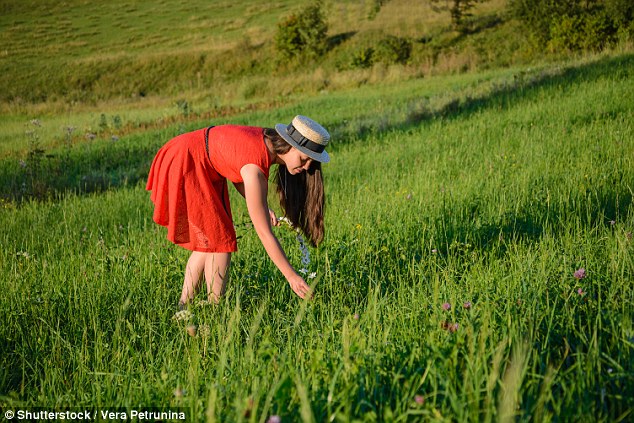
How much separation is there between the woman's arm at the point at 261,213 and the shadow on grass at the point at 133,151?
536 centimetres

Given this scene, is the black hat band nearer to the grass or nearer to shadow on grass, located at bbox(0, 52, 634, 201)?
the grass

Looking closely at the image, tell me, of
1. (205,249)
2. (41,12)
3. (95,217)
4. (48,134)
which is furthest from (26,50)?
(205,249)

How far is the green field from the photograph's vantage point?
5.55 feet

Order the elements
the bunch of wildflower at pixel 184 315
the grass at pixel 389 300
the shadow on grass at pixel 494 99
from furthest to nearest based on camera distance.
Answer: the shadow on grass at pixel 494 99 < the bunch of wildflower at pixel 184 315 < the grass at pixel 389 300

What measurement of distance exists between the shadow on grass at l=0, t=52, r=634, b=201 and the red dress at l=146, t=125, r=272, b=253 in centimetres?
477

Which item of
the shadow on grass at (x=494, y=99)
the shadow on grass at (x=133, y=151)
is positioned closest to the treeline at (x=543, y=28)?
the shadow on grass at (x=494, y=99)

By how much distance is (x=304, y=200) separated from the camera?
10.9 ft

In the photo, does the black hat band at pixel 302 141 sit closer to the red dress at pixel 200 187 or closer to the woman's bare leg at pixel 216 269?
the red dress at pixel 200 187

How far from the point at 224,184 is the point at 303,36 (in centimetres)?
3110

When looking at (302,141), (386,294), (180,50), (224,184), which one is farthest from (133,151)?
(180,50)

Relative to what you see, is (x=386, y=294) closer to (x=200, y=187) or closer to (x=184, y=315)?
(x=184, y=315)

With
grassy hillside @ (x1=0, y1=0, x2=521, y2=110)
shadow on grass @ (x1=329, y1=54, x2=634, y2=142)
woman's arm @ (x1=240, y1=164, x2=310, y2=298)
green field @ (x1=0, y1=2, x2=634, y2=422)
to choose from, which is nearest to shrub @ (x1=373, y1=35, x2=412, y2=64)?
grassy hillside @ (x1=0, y1=0, x2=521, y2=110)

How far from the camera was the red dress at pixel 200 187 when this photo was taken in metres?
3.03

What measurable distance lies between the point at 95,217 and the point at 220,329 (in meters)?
4.00
